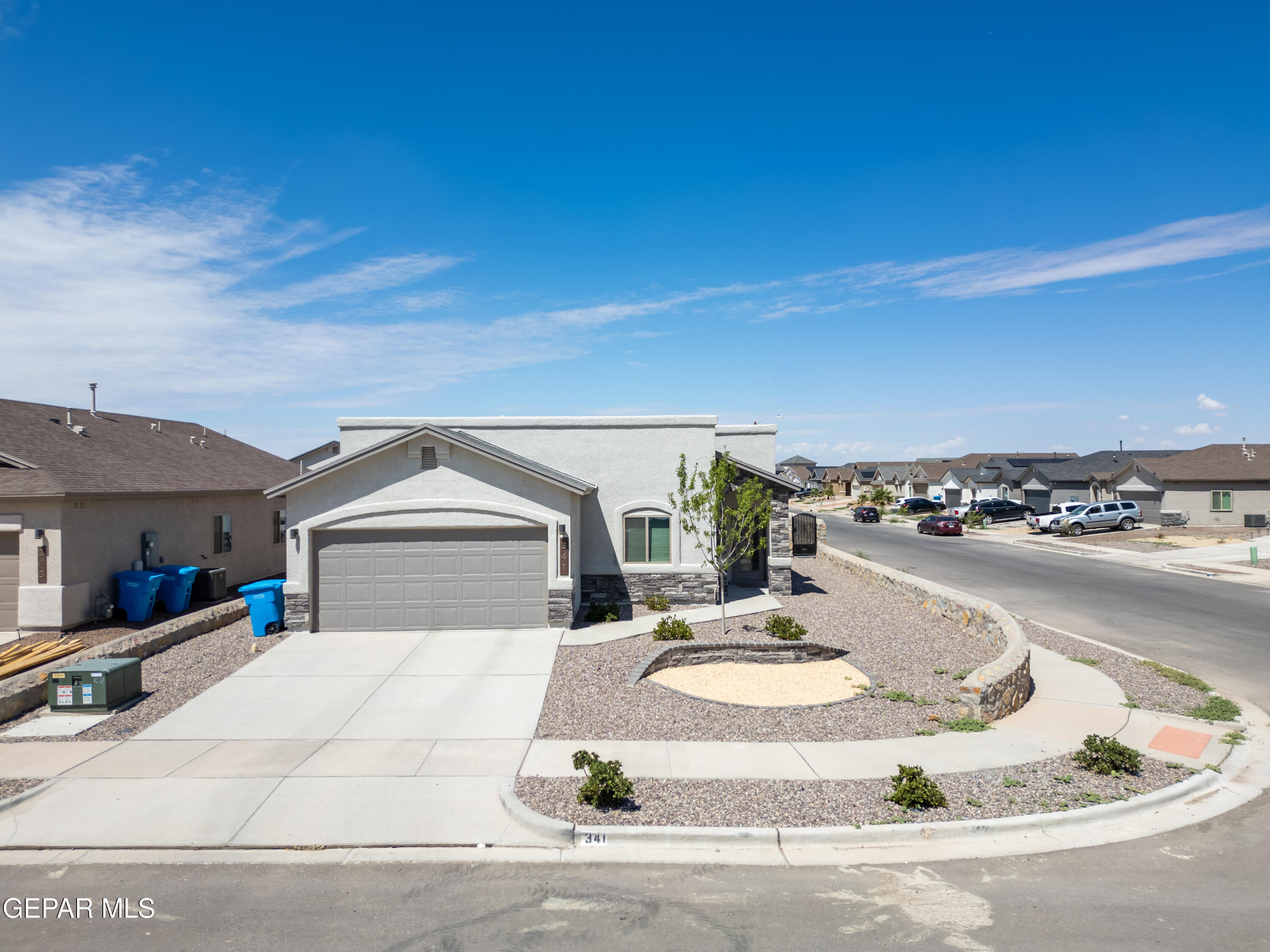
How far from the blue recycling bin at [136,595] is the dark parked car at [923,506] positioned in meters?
60.1

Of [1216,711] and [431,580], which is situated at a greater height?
[431,580]

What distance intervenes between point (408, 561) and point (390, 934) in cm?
1123

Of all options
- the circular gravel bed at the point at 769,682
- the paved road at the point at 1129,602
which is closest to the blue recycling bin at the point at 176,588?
the circular gravel bed at the point at 769,682

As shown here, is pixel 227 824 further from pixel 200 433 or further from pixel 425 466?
pixel 200 433

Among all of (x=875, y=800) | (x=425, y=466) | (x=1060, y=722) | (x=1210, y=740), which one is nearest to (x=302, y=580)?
(x=425, y=466)

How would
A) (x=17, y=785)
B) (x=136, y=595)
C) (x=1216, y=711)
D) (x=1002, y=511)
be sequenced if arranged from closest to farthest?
1. (x=17, y=785)
2. (x=1216, y=711)
3. (x=136, y=595)
4. (x=1002, y=511)

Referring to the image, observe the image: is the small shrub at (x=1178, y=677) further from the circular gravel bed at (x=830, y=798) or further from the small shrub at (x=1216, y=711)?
the circular gravel bed at (x=830, y=798)

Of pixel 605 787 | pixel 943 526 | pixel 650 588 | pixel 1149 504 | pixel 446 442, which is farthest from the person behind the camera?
pixel 1149 504

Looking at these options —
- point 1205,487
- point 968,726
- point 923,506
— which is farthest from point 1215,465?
point 968,726

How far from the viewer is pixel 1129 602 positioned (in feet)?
68.9

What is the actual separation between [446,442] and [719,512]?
21.3ft

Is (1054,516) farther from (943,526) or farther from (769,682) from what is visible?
(769,682)

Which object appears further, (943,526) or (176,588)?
(943,526)

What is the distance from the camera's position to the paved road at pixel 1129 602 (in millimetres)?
14672
